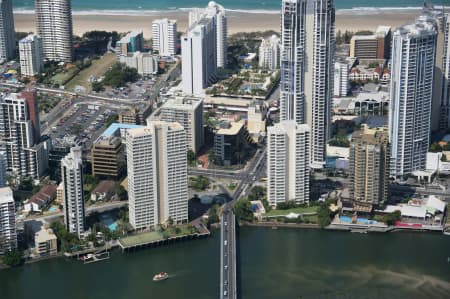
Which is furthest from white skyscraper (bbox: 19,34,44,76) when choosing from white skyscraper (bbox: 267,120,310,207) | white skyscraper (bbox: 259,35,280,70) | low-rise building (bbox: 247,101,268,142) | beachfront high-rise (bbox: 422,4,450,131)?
beachfront high-rise (bbox: 422,4,450,131)

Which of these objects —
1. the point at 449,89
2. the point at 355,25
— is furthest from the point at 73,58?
the point at 449,89

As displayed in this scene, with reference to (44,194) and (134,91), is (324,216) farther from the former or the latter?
(134,91)

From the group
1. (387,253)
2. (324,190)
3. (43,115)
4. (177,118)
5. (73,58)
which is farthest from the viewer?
(73,58)

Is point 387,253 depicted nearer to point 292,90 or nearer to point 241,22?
point 292,90

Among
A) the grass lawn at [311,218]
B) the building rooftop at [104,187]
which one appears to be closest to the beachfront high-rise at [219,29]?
the building rooftop at [104,187]

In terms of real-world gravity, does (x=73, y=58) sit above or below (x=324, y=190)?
above

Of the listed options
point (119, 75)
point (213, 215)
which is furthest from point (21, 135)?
point (119, 75)

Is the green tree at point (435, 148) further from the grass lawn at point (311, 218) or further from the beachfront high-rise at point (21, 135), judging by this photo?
the beachfront high-rise at point (21, 135)
